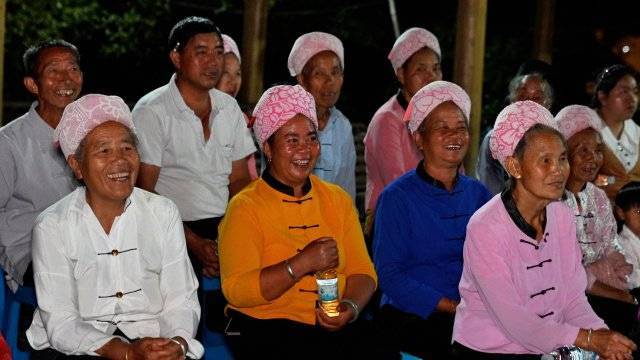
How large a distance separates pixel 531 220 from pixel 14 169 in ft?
8.82

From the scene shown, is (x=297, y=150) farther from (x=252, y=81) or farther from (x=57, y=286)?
(x=252, y=81)

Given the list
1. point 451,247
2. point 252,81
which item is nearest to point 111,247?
point 451,247

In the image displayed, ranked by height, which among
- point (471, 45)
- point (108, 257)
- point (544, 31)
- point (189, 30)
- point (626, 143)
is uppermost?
point (544, 31)

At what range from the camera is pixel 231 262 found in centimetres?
476

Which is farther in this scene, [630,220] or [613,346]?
[630,220]

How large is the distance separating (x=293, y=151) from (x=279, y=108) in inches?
8.3

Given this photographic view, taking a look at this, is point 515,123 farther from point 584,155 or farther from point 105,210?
point 105,210

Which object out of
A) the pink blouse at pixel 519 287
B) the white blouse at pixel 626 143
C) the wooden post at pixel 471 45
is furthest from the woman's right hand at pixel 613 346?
the wooden post at pixel 471 45

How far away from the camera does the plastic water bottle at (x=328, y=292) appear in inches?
178

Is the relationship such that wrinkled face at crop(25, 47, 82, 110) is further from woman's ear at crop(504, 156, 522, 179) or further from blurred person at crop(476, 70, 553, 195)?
blurred person at crop(476, 70, 553, 195)

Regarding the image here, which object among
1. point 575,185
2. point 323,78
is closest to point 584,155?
point 575,185

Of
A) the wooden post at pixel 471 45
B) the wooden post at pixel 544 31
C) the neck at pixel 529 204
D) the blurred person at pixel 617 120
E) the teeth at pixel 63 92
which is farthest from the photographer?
the wooden post at pixel 544 31

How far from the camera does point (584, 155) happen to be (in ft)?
20.2

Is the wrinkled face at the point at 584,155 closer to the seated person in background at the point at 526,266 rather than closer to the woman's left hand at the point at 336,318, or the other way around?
the seated person in background at the point at 526,266
